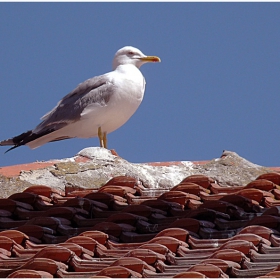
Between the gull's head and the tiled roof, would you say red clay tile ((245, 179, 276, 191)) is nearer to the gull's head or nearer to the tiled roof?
the tiled roof

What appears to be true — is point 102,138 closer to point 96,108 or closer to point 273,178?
point 96,108

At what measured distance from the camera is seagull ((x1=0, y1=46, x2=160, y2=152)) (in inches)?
408

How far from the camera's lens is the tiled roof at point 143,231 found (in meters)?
4.35

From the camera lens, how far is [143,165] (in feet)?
24.7

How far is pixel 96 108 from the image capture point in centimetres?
1041

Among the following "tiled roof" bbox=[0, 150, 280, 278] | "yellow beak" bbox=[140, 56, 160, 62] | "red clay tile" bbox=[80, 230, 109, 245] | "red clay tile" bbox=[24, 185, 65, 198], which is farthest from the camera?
"yellow beak" bbox=[140, 56, 160, 62]

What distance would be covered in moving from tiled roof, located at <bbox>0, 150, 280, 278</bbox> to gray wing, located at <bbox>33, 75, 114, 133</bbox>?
12.2ft

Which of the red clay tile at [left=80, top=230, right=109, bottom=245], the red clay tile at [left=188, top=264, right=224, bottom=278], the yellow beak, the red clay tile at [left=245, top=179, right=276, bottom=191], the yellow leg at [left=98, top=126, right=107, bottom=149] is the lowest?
the red clay tile at [left=188, top=264, right=224, bottom=278]

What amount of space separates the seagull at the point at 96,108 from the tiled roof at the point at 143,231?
12.0 feet

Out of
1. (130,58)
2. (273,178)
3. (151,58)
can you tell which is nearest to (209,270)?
(273,178)

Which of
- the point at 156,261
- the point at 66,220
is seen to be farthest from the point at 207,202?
the point at 156,261

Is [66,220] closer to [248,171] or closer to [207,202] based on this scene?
[207,202]

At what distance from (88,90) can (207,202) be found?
5.10 m

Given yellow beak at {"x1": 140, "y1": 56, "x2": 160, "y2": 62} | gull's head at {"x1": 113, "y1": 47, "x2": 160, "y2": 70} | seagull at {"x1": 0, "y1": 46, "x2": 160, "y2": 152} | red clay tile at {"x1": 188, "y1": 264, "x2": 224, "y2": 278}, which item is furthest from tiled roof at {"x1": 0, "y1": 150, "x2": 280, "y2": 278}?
yellow beak at {"x1": 140, "y1": 56, "x2": 160, "y2": 62}
